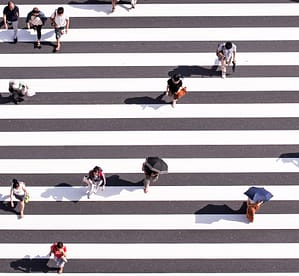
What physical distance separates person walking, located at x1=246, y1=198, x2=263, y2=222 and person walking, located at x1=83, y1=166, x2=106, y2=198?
4191 mm

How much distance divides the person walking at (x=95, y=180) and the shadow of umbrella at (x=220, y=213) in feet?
9.61

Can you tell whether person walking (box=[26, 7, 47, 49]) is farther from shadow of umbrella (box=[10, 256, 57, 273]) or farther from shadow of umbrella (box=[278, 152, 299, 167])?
shadow of umbrella (box=[278, 152, 299, 167])

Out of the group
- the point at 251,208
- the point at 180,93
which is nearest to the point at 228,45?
the point at 180,93

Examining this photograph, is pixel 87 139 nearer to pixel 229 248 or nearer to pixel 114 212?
pixel 114 212

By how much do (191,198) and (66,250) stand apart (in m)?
3.93

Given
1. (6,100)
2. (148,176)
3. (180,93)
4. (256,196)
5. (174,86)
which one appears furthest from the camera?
(6,100)

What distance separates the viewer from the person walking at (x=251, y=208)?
17438 mm

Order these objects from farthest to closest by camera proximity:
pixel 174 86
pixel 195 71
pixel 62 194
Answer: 1. pixel 195 71
2. pixel 174 86
3. pixel 62 194

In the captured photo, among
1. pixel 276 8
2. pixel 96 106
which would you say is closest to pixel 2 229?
pixel 96 106

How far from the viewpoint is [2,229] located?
1784cm

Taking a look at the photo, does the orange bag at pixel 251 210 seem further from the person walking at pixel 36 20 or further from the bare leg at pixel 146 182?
the person walking at pixel 36 20

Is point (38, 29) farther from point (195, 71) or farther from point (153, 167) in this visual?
point (153, 167)

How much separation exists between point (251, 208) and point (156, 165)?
3.01m

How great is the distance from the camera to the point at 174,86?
1875cm
